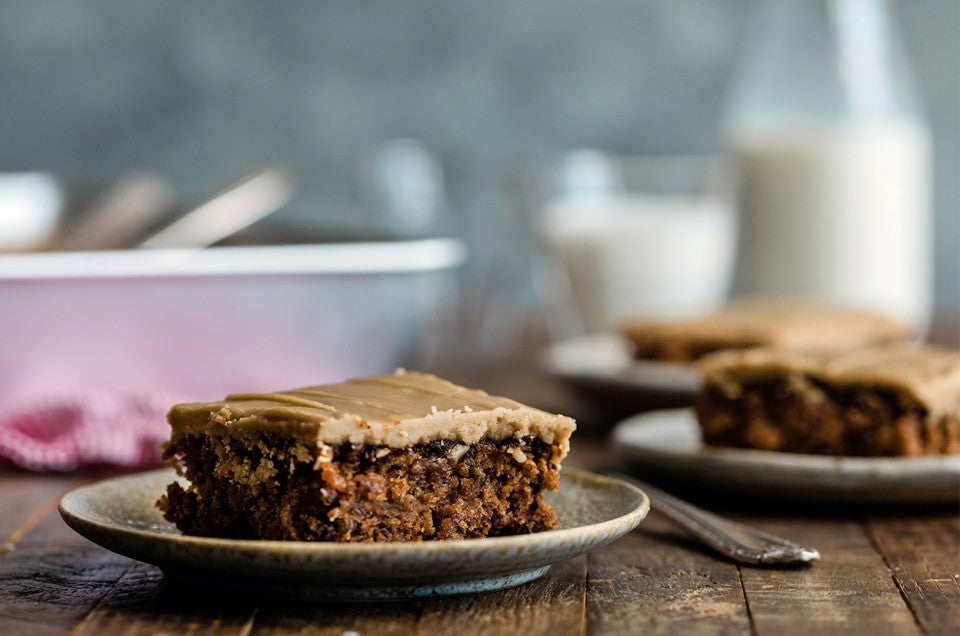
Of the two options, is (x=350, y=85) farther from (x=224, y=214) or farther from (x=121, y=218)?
(x=224, y=214)

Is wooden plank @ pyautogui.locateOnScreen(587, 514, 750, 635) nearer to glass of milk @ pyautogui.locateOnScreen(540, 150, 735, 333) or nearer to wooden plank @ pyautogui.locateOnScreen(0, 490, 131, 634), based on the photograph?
wooden plank @ pyautogui.locateOnScreen(0, 490, 131, 634)

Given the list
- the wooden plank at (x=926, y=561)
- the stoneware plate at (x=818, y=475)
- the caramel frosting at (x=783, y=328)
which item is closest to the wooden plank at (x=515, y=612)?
the wooden plank at (x=926, y=561)

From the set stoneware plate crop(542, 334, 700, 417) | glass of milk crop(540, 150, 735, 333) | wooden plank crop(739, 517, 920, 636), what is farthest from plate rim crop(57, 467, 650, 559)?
glass of milk crop(540, 150, 735, 333)

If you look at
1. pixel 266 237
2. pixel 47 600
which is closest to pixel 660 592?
pixel 47 600

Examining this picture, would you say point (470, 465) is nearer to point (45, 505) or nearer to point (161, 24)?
point (45, 505)

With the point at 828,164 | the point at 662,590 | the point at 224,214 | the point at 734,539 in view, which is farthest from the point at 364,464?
the point at 828,164

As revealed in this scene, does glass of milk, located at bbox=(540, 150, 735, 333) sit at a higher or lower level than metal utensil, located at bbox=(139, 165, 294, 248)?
lower
